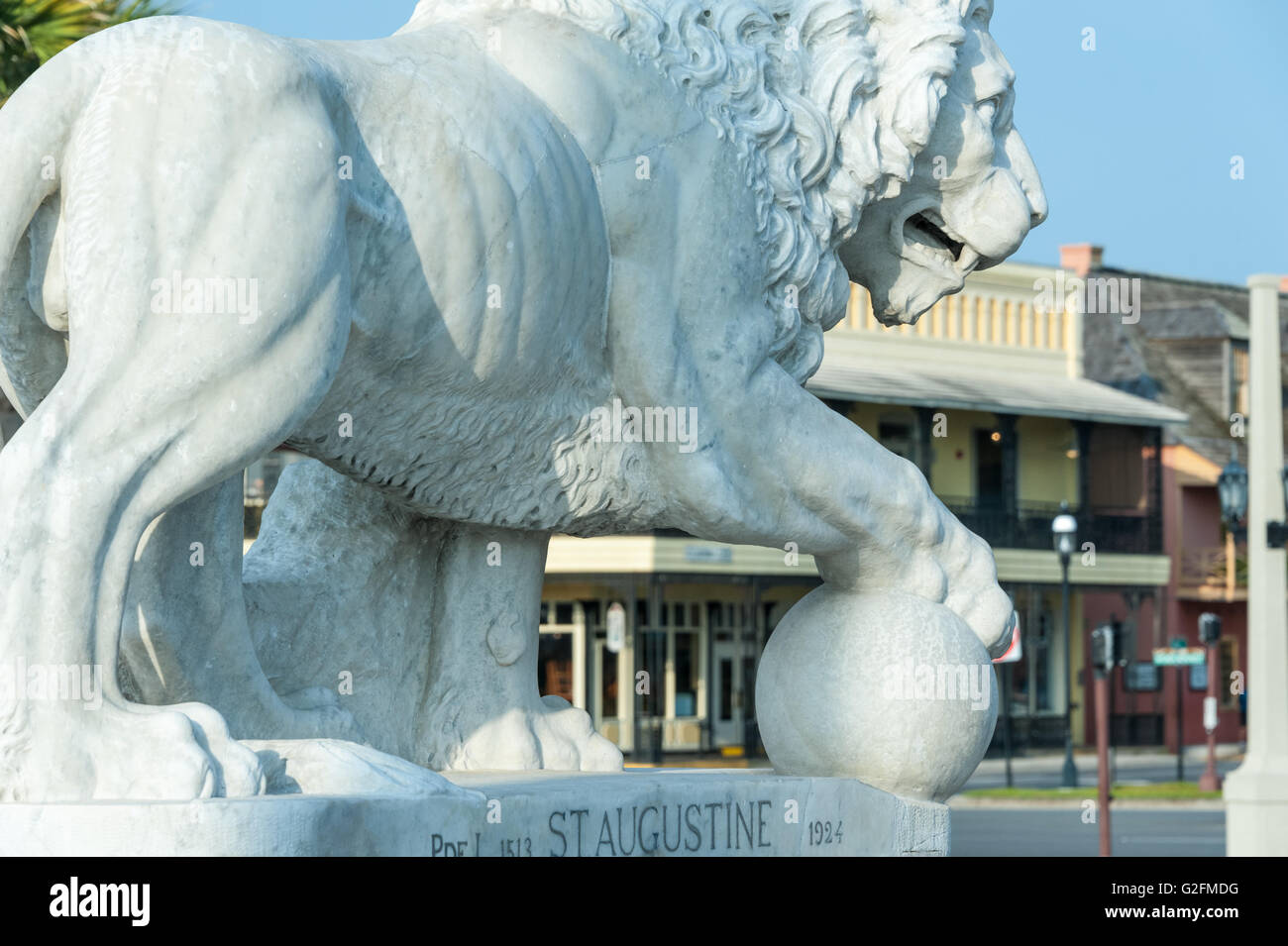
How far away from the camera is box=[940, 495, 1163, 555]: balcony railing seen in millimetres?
36312

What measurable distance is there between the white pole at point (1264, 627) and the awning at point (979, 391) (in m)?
13.4

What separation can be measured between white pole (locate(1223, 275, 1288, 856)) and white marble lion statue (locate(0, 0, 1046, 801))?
1184cm

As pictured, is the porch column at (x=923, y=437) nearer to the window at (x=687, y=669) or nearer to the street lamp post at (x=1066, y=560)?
the street lamp post at (x=1066, y=560)

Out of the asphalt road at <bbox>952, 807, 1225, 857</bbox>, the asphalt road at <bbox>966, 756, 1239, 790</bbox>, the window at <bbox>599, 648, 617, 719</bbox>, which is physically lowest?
the asphalt road at <bbox>966, 756, 1239, 790</bbox>

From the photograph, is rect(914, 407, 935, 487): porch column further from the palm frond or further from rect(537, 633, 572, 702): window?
the palm frond

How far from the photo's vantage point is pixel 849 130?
520cm

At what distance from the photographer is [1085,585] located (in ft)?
123

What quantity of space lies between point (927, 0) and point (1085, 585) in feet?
108

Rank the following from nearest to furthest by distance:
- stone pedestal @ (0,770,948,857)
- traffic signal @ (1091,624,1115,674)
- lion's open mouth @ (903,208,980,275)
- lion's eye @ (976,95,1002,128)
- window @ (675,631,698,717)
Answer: stone pedestal @ (0,770,948,857) → lion's eye @ (976,95,1002,128) → lion's open mouth @ (903,208,980,275) → traffic signal @ (1091,624,1115,674) → window @ (675,631,698,717)

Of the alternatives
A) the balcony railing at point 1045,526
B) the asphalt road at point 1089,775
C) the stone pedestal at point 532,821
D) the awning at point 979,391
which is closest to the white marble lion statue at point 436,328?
the stone pedestal at point 532,821

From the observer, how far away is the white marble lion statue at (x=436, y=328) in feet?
12.9

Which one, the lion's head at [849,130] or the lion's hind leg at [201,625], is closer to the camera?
the lion's hind leg at [201,625]

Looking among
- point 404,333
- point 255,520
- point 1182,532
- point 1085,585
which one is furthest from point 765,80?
point 1182,532

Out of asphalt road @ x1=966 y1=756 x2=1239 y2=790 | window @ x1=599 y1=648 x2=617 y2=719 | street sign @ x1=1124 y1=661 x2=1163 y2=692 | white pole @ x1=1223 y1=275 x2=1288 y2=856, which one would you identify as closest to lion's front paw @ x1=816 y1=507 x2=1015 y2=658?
white pole @ x1=1223 y1=275 x2=1288 y2=856
